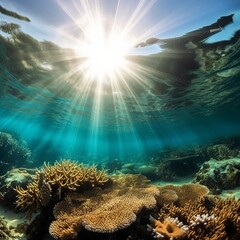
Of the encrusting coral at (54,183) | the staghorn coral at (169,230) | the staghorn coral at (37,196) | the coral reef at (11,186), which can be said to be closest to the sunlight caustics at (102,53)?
the coral reef at (11,186)

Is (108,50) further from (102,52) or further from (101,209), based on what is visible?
Result: (101,209)

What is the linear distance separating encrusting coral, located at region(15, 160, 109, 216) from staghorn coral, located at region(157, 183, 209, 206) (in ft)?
6.54

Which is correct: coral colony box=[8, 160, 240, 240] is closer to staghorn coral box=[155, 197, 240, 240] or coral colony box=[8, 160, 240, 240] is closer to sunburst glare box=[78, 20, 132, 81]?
staghorn coral box=[155, 197, 240, 240]

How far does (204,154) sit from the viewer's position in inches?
770

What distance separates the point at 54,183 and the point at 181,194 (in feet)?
12.1

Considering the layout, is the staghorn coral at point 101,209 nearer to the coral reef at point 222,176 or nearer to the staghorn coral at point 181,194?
the staghorn coral at point 181,194

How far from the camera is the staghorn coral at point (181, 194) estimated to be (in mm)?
6062

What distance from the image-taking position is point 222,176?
10859mm

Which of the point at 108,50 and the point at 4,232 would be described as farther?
the point at 108,50

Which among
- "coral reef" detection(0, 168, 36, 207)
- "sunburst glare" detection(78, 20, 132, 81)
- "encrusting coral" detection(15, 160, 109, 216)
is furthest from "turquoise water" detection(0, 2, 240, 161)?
"encrusting coral" detection(15, 160, 109, 216)

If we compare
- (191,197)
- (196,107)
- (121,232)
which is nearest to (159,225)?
(121,232)

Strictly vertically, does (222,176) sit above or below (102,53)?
below

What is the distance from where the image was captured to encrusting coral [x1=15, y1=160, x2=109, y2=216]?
5.74 meters

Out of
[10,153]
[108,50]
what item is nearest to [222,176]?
[108,50]
